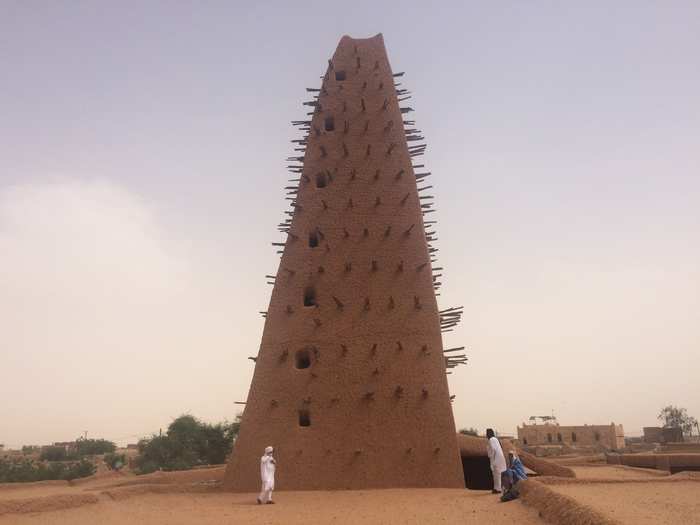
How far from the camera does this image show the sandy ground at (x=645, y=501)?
7.95 m

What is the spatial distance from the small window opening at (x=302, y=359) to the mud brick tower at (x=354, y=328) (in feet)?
0.10

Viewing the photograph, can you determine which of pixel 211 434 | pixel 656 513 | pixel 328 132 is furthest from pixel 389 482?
pixel 211 434

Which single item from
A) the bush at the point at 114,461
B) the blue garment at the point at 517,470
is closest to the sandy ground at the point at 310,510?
the blue garment at the point at 517,470

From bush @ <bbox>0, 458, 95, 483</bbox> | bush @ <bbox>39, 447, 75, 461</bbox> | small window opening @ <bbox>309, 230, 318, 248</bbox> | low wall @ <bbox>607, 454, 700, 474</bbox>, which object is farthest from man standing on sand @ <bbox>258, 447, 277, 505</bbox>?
bush @ <bbox>39, 447, 75, 461</bbox>

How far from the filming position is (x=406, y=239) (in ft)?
57.6

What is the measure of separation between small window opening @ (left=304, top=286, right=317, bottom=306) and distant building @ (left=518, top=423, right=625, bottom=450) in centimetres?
3792

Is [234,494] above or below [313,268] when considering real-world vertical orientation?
below

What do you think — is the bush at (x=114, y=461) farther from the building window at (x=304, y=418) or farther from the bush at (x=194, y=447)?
the building window at (x=304, y=418)

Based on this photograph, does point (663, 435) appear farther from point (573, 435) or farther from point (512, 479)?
point (512, 479)

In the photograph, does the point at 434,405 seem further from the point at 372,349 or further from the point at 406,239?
the point at 406,239

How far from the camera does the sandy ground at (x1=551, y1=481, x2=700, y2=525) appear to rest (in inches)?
313

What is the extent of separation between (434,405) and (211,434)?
23737 millimetres

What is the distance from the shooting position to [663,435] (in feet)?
151

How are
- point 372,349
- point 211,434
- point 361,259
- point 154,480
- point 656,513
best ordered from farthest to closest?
1. point 211,434
2. point 154,480
3. point 361,259
4. point 372,349
5. point 656,513
